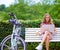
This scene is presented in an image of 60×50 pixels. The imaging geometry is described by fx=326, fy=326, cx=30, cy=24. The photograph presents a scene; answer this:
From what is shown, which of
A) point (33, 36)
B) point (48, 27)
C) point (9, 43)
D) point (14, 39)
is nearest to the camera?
point (48, 27)

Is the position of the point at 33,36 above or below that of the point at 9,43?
above

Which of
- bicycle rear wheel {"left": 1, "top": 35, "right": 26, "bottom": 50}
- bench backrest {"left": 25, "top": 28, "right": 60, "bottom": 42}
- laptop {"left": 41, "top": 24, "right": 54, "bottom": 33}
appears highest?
laptop {"left": 41, "top": 24, "right": 54, "bottom": 33}

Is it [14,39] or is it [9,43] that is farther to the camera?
[9,43]

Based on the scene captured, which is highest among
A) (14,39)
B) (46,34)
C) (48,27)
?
(48,27)

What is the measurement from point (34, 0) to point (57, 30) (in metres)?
4.53

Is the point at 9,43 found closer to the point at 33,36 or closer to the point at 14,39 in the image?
the point at 14,39

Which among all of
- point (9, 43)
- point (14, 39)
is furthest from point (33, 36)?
point (9, 43)

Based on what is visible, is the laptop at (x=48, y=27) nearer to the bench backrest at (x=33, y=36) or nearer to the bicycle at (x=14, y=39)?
the bench backrest at (x=33, y=36)

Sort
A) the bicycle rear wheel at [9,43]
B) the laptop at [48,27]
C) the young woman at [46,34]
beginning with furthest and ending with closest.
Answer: the bicycle rear wheel at [9,43] → the laptop at [48,27] → the young woman at [46,34]

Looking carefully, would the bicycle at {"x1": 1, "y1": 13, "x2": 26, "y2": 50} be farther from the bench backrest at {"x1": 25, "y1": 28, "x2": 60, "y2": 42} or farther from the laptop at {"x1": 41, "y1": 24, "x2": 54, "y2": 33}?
the laptop at {"x1": 41, "y1": 24, "x2": 54, "y2": 33}

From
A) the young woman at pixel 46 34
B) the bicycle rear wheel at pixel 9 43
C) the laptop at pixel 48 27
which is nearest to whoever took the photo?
the young woman at pixel 46 34

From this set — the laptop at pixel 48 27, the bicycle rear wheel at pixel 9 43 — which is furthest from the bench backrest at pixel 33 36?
the laptop at pixel 48 27

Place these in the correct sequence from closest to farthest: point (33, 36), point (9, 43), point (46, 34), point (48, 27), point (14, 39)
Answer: point (46, 34)
point (48, 27)
point (14, 39)
point (33, 36)
point (9, 43)

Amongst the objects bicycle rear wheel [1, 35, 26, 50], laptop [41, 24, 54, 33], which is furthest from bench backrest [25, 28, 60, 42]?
laptop [41, 24, 54, 33]
